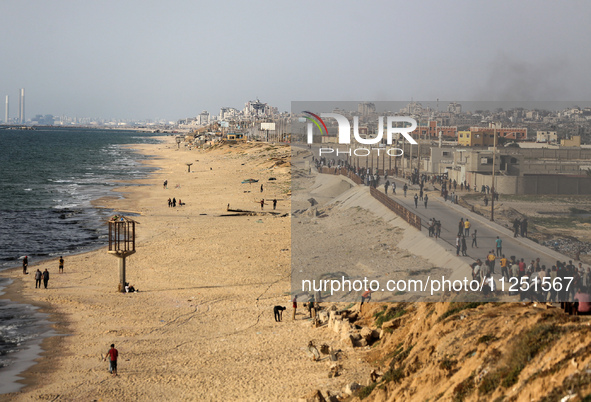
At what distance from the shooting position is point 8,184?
7469 cm

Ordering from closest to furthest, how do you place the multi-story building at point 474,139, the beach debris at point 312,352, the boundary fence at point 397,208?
the beach debris at point 312,352, the boundary fence at point 397,208, the multi-story building at point 474,139

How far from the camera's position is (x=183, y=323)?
22.3 metres

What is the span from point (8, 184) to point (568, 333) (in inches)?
2968

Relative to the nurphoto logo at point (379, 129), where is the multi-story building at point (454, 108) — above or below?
above

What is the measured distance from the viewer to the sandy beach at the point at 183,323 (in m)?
16.8

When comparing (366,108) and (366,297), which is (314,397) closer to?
(366,297)

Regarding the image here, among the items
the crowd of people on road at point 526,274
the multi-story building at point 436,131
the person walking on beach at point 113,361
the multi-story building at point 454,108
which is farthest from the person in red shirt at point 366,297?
the multi-story building at point 436,131

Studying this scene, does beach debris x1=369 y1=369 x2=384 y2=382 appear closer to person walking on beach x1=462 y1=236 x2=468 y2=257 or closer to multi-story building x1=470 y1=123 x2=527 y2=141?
person walking on beach x1=462 y1=236 x2=468 y2=257

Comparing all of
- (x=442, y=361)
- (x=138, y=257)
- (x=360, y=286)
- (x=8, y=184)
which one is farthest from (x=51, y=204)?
(x=442, y=361)

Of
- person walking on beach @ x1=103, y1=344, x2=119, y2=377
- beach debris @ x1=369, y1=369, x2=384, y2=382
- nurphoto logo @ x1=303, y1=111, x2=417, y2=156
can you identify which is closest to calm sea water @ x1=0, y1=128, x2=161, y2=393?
person walking on beach @ x1=103, y1=344, x2=119, y2=377

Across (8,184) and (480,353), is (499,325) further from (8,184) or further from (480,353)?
(8,184)

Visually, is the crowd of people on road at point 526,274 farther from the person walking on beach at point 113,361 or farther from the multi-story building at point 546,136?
the person walking on beach at point 113,361

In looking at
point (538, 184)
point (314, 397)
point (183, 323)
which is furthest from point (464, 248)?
point (183, 323)

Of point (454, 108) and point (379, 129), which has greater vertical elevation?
point (454, 108)
